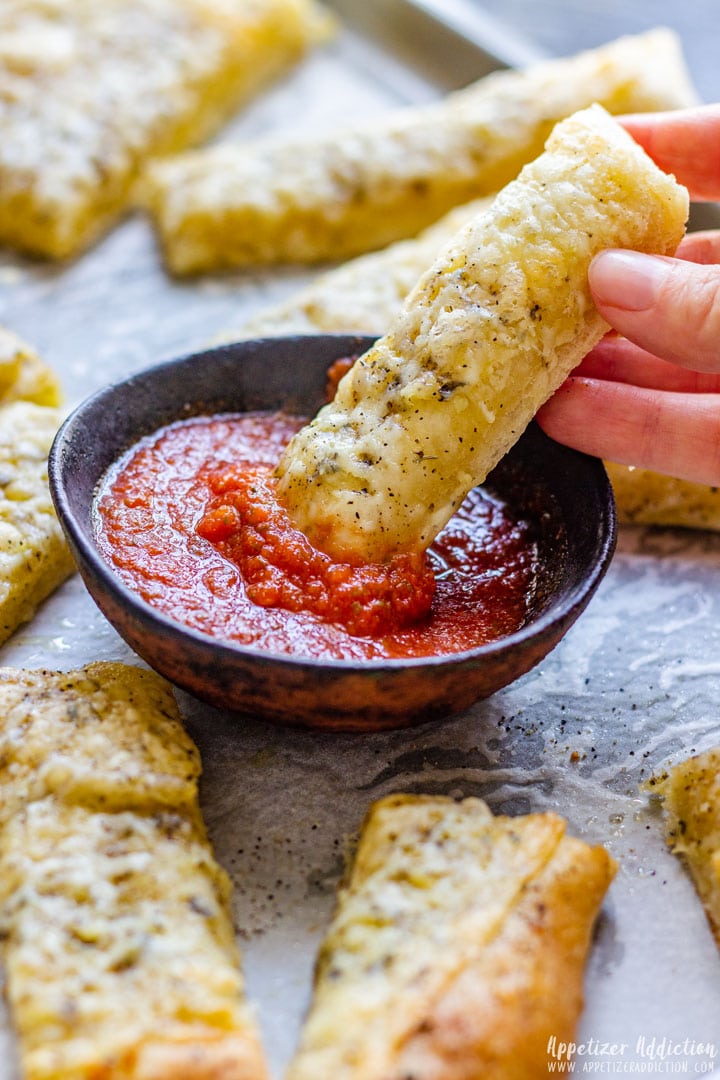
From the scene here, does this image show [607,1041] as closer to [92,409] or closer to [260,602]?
[260,602]

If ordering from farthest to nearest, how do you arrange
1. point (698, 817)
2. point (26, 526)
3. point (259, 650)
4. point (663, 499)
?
point (663, 499)
point (26, 526)
point (698, 817)
point (259, 650)

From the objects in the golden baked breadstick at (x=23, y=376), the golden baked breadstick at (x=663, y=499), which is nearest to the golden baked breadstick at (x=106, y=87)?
the golden baked breadstick at (x=23, y=376)

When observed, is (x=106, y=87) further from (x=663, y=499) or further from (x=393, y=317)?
(x=663, y=499)

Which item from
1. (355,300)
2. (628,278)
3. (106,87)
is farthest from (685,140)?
(106,87)

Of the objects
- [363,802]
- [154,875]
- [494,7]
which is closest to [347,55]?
[494,7]

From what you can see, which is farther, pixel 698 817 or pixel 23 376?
pixel 23 376

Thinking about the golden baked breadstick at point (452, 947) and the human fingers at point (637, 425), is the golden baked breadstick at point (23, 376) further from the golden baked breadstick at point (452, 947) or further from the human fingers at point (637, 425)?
the golden baked breadstick at point (452, 947)

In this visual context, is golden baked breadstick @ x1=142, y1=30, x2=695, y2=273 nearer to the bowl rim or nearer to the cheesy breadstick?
the bowl rim
